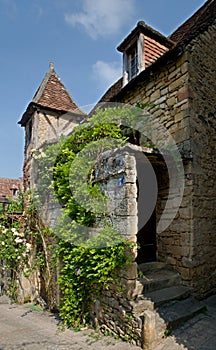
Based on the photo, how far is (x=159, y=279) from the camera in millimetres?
4598

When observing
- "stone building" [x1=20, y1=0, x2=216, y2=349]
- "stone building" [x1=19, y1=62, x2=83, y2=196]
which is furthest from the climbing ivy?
"stone building" [x1=19, y1=62, x2=83, y2=196]

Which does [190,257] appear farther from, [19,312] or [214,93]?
[19,312]

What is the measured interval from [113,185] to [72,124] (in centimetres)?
803

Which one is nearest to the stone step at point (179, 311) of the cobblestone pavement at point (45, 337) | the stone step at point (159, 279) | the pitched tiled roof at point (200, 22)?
the stone step at point (159, 279)

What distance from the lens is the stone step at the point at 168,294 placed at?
407 cm

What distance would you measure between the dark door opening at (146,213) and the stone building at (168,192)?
24 millimetres

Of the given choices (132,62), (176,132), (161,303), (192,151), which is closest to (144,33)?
(132,62)

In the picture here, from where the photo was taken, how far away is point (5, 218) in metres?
7.78

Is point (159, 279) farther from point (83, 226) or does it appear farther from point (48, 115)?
point (48, 115)

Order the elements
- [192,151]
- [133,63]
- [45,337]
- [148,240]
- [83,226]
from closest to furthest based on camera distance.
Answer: [45,337] < [83,226] < [192,151] < [148,240] < [133,63]

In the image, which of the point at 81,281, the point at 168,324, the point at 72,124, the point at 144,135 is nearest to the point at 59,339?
the point at 81,281

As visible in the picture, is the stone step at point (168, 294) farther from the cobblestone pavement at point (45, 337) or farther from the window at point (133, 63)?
the window at point (133, 63)

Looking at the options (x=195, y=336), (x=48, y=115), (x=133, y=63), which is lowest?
(x=195, y=336)

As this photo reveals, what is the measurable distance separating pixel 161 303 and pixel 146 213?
2456 millimetres
